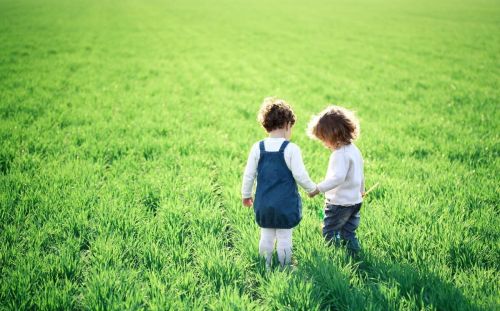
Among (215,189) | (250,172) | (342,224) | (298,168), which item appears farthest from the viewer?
(215,189)

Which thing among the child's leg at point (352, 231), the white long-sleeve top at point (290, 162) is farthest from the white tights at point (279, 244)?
the child's leg at point (352, 231)

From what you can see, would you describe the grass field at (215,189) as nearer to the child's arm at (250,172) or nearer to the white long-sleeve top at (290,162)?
the child's arm at (250,172)

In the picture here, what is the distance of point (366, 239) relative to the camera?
10.3 ft

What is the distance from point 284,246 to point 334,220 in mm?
533

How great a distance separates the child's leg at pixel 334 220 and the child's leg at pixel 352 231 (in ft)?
0.17

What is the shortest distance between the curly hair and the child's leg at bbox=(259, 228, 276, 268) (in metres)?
0.90

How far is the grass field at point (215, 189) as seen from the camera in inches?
97.8

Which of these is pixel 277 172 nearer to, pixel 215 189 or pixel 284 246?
pixel 284 246

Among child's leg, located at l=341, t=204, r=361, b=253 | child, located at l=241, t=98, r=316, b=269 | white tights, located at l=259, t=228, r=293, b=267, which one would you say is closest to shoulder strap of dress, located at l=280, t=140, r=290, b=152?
child, located at l=241, t=98, r=316, b=269

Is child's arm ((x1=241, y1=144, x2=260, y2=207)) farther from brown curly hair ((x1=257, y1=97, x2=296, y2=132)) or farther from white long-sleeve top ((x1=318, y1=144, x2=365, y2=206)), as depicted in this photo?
white long-sleeve top ((x1=318, y1=144, x2=365, y2=206))

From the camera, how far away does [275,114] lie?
8.77 ft

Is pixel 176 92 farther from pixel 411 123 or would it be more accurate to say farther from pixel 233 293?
pixel 233 293

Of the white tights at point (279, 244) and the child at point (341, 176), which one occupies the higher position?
the child at point (341, 176)

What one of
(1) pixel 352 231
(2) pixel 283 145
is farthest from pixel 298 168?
(1) pixel 352 231
